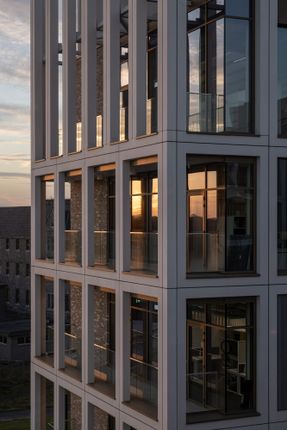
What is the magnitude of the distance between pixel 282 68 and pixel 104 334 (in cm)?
1020

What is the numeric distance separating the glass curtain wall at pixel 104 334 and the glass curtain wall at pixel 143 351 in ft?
2.63

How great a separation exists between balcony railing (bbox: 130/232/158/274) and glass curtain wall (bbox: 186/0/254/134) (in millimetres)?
2904

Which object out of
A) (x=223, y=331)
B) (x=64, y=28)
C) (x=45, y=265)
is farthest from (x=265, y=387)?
(x=64, y=28)

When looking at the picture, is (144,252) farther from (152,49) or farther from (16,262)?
(16,262)

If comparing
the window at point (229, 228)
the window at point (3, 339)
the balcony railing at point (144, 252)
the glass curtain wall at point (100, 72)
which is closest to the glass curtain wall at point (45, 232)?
the glass curtain wall at point (100, 72)

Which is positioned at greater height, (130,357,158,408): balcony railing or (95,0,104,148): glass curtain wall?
(95,0,104,148): glass curtain wall

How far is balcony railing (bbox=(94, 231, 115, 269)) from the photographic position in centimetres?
2005

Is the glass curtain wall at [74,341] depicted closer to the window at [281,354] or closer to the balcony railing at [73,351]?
the balcony railing at [73,351]

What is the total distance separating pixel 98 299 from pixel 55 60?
7524 millimetres

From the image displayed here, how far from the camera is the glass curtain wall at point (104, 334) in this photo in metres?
21.0

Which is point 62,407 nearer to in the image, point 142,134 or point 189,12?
point 142,134

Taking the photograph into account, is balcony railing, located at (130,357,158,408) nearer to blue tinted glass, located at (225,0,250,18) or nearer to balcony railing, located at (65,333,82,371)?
balcony railing, located at (65,333,82,371)

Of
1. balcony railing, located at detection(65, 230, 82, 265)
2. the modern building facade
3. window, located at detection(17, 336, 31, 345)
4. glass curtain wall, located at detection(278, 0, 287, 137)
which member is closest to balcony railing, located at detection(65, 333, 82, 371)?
the modern building facade

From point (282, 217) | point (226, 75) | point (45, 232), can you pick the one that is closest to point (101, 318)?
point (45, 232)
